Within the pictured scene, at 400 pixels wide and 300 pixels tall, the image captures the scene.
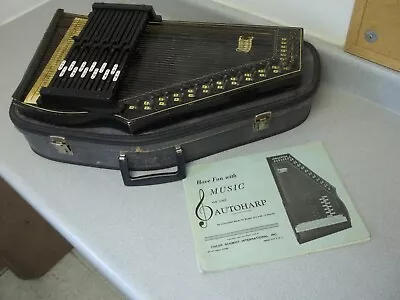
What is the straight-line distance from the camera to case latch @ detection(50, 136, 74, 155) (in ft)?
2.34

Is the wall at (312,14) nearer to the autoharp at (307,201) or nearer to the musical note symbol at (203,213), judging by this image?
the autoharp at (307,201)

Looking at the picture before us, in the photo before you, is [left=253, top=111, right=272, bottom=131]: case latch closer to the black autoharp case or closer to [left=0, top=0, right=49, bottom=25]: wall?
the black autoharp case

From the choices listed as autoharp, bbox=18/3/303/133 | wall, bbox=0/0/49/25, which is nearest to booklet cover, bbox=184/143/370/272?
autoharp, bbox=18/3/303/133

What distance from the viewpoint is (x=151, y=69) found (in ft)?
2.38

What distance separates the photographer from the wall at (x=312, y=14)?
76 cm

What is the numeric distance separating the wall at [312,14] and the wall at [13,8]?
0.47m

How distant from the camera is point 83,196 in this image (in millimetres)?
721

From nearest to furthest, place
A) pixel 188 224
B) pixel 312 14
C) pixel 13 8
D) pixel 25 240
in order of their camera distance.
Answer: pixel 188 224 < pixel 312 14 < pixel 13 8 < pixel 25 240


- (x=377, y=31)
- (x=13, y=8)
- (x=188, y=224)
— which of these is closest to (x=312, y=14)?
(x=377, y=31)

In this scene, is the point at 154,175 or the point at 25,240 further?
the point at 25,240

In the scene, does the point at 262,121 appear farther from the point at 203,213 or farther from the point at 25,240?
the point at 25,240

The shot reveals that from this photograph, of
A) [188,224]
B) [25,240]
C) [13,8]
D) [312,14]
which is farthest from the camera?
[25,240]

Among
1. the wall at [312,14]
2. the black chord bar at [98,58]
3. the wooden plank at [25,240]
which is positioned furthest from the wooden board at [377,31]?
the wooden plank at [25,240]

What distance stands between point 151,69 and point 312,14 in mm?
293
